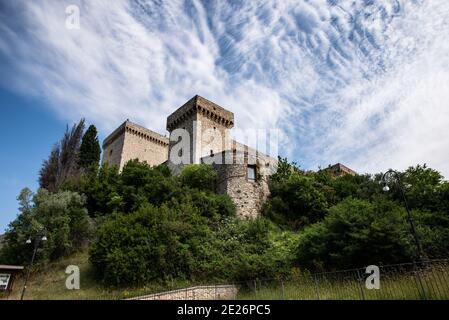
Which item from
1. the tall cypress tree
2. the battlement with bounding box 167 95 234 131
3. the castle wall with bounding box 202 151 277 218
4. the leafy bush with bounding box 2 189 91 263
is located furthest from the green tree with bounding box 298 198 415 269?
the tall cypress tree

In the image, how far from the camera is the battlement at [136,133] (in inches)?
1417

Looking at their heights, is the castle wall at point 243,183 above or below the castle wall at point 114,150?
below

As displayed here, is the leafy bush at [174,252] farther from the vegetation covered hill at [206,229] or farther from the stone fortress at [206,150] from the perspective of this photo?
the stone fortress at [206,150]

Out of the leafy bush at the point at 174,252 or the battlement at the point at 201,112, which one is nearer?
the leafy bush at the point at 174,252

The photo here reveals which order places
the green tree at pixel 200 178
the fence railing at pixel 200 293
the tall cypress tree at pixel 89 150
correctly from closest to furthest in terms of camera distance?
the fence railing at pixel 200 293 → the green tree at pixel 200 178 → the tall cypress tree at pixel 89 150

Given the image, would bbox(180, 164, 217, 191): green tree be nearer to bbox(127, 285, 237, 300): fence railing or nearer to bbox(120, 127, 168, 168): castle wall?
bbox(127, 285, 237, 300): fence railing

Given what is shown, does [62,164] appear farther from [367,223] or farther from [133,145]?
[367,223]

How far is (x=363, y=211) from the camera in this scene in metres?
12.8

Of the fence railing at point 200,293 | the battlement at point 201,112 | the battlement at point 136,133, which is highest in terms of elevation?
the battlement at point 136,133

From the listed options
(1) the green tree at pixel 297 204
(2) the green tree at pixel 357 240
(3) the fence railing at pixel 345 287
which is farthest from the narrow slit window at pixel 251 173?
(3) the fence railing at pixel 345 287

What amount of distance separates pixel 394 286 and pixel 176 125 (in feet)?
81.5

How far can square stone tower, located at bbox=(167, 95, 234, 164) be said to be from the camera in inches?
1085

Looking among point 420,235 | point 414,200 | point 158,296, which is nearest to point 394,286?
point 420,235

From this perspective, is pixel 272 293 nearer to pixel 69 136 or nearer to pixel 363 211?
pixel 363 211
